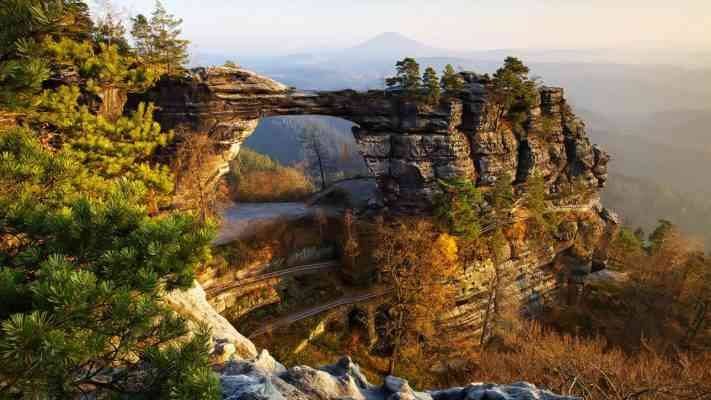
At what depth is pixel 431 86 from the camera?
29500 mm

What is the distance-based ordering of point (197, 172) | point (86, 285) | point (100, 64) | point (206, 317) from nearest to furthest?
point (86, 285) < point (206, 317) < point (100, 64) < point (197, 172)

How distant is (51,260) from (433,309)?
24.6 metres

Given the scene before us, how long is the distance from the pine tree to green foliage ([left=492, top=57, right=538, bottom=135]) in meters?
5.41

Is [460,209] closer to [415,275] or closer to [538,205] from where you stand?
[415,275]

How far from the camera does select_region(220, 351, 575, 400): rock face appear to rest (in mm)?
7977

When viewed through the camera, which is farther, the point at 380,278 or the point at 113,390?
the point at 380,278

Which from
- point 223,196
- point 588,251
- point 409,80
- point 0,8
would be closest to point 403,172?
point 409,80

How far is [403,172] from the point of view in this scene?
31.2 meters

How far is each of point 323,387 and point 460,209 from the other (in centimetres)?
2219

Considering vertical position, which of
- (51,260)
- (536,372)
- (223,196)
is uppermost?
(51,260)

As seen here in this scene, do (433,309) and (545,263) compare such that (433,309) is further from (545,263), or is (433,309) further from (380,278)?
(545,263)

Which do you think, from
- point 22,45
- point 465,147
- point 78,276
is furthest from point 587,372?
point 22,45

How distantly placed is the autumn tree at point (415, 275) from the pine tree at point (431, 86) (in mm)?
10139

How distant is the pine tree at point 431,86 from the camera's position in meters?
29.4
